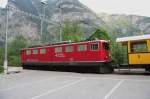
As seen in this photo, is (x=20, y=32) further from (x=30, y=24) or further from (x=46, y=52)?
(x=46, y=52)

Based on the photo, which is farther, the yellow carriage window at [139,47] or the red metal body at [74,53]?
the red metal body at [74,53]

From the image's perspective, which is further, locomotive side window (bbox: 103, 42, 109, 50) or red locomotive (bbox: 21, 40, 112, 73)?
locomotive side window (bbox: 103, 42, 109, 50)

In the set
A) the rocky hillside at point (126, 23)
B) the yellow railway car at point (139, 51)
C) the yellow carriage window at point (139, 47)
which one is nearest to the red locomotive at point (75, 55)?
the yellow railway car at point (139, 51)

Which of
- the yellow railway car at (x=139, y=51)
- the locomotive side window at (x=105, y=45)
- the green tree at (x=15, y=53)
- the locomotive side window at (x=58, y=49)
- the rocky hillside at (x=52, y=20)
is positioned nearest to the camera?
the yellow railway car at (x=139, y=51)

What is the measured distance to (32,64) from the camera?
34.7m

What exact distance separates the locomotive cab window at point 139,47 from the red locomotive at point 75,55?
317cm

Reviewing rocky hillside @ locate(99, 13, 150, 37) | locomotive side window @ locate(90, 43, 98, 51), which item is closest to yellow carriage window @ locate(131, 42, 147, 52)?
locomotive side window @ locate(90, 43, 98, 51)

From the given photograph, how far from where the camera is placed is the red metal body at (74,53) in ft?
83.3

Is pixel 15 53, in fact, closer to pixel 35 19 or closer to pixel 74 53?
pixel 74 53

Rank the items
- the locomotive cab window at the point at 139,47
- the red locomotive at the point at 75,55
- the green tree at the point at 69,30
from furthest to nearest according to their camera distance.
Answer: the green tree at the point at 69,30 → the red locomotive at the point at 75,55 → the locomotive cab window at the point at 139,47

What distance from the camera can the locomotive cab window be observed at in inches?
878

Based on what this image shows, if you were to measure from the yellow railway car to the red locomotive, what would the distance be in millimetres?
2750

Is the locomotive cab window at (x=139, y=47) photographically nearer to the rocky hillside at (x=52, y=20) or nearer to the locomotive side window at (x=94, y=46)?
the locomotive side window at (x=94, y=46)

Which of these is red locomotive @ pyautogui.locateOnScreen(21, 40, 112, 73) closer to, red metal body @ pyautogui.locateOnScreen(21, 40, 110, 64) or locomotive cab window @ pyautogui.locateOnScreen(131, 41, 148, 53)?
red metal body @ pyautogui.locateOnScreen(21, 40, 110, 64)
